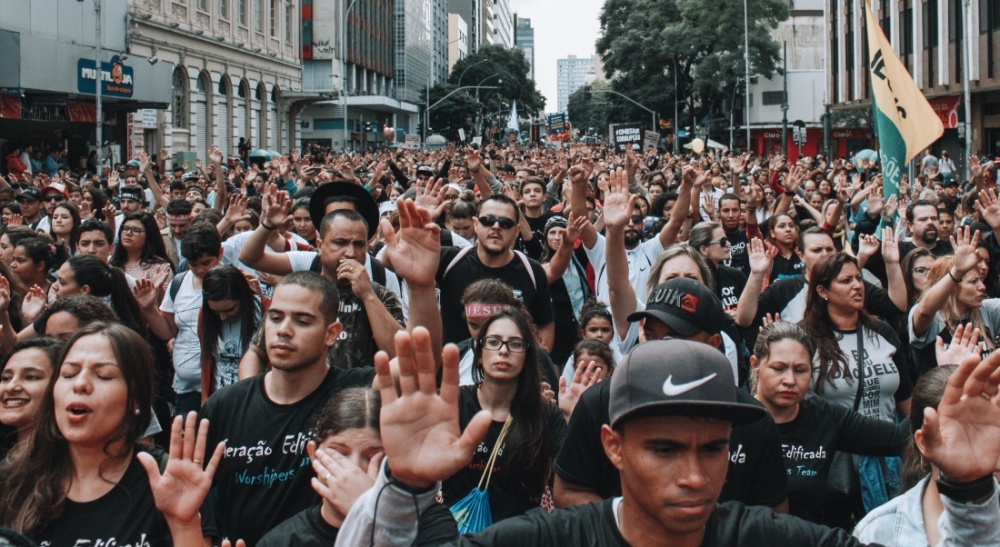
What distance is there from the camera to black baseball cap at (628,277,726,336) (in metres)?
4.07

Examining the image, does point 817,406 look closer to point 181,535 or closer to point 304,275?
point 304,275

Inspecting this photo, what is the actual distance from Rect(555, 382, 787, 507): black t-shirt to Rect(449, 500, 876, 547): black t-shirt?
102 cm

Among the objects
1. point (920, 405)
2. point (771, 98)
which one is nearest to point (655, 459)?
point (920, 405)

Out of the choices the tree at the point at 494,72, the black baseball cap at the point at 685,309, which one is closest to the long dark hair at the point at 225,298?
the black baseball cap at the point at 685,309

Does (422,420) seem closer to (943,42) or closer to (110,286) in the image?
(110,286)

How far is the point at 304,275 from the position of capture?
4.59 meters

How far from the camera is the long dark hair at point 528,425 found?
4.34 metres

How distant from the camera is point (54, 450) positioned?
141 inches

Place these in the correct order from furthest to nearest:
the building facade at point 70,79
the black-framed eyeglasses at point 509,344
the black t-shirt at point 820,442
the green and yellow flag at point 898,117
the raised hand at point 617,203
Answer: the building facade at point 70,79, the green and yellow flag at point 898,117, the raised hand at point 617,203, the black t-shirt at point 820,442, the black-framed eyeglasses at point 509,344

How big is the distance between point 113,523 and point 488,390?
1709mm

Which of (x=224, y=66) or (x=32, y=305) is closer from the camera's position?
(x=32, y=305)

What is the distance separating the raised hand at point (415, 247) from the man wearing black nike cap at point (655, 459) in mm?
1481

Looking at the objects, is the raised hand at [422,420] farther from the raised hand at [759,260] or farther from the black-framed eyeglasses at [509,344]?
the raised hand at [759,260]

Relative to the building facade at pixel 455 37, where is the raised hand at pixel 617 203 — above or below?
below
